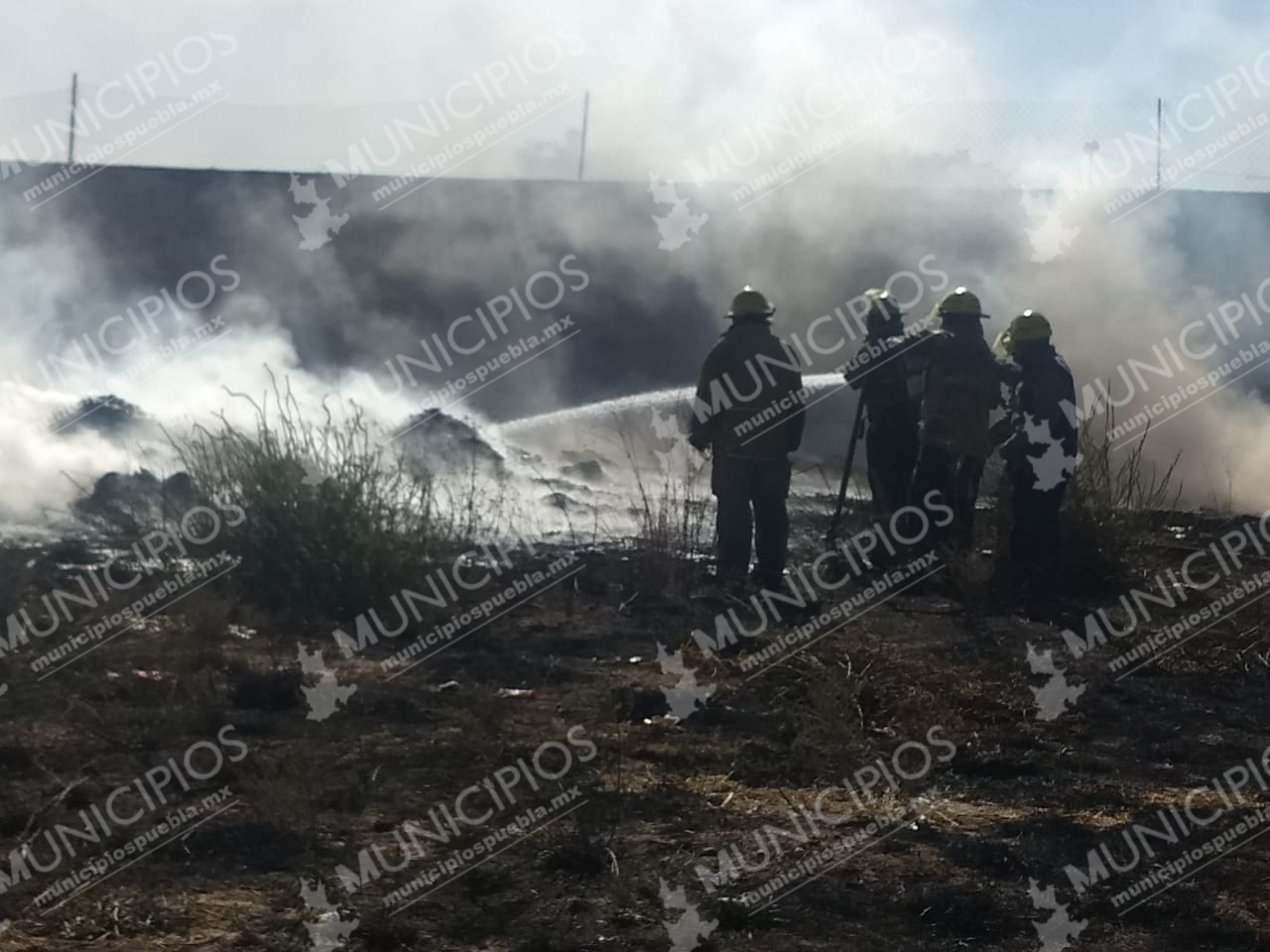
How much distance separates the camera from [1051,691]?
25.5 feet

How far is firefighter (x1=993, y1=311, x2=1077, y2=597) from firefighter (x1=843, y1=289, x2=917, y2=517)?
34.7 inches

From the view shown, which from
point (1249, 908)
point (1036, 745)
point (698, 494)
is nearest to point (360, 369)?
point (698, 494)

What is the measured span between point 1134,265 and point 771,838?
1923 cm

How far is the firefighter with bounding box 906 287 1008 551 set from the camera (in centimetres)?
1055

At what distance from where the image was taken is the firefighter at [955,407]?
10555mm

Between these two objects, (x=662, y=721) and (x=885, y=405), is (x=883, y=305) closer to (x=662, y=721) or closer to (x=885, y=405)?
(x=885, y=405)

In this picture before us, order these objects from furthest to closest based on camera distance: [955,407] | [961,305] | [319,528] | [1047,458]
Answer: [961,305] < [955,407] < [1047,458] < [319,528]

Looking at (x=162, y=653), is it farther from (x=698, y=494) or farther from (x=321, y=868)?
(x=698, y=494)

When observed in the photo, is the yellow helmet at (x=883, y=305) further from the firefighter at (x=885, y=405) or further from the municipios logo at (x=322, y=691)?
the municipios logo at (x=322, y=691)

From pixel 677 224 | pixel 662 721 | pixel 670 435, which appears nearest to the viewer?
pixel 662 721

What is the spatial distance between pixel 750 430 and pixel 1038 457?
5.57 ft

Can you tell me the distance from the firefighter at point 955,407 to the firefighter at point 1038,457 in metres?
0.24

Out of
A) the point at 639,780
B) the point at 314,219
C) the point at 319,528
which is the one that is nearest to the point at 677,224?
the point at 314,219

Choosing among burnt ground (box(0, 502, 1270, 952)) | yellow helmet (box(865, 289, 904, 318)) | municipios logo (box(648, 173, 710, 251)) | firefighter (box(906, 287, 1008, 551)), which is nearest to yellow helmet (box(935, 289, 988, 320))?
firefighter (box(906, 287, 1008, 551))
